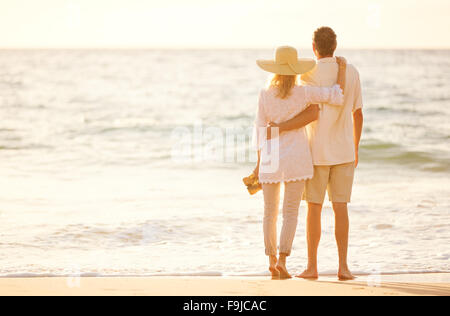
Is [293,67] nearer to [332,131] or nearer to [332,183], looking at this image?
[332,131]

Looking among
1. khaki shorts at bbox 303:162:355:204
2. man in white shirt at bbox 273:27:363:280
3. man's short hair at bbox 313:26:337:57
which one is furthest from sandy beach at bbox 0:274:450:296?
man's short hair at bbox 313:26:337:57

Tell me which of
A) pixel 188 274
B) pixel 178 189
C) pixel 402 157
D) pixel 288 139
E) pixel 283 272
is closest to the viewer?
pixel 288 139

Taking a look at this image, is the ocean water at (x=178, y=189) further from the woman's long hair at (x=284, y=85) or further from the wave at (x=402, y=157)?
the woman's long hair at (x=284, y=85)

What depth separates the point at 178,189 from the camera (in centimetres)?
863

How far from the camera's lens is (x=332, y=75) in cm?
420

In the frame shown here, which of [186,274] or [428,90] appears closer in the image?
[186,274]

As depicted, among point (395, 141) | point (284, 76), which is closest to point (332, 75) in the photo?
point (284, 76)

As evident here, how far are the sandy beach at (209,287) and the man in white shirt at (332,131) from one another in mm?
450

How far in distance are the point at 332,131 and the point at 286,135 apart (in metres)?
0.32

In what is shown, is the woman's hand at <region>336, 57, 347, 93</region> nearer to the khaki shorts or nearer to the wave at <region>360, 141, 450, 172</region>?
the khaki shorts

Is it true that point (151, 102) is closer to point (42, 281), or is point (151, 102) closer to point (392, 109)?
point (392, 109)

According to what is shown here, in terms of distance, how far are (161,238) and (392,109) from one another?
14410 mm

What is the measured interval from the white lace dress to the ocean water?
1.10m

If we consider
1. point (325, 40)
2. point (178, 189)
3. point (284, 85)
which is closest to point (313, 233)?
point (284, 85)
